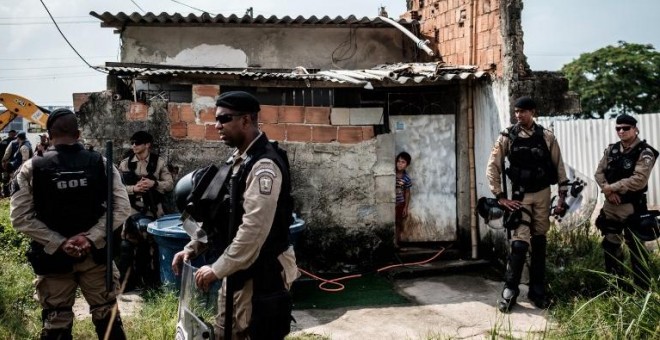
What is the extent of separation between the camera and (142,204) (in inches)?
246

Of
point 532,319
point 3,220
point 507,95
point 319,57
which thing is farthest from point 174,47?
→ point 532,319

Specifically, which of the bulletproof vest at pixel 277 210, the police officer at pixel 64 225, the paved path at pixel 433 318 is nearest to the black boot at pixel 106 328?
the police officer at pixel 64 225

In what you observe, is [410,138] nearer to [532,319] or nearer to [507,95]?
[507,95]

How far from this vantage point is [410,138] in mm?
7418

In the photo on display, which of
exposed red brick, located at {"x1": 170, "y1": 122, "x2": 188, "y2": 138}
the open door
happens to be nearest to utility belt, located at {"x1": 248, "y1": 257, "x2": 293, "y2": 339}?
exposed red brick, located at {"x1": 170, "y1": 122, "x2": 188, "y2": 138}

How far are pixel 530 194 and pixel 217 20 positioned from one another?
546cm

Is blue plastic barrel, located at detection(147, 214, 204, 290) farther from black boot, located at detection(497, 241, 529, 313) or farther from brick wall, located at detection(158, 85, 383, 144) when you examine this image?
black boot, located at detection(497, 241, 529, 313)

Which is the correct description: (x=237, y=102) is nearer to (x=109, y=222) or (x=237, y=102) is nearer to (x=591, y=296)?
(x=109, y=222)

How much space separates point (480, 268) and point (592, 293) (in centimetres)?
179

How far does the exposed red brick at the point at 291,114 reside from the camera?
6738 mm

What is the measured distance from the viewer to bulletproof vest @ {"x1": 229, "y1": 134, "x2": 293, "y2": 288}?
→ 280 centimetres

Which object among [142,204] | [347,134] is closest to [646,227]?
[347,134]

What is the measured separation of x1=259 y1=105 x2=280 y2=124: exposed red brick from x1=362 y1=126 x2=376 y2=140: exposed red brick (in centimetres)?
107

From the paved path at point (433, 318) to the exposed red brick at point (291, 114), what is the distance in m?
2.40
